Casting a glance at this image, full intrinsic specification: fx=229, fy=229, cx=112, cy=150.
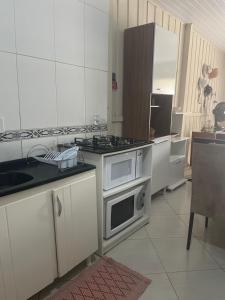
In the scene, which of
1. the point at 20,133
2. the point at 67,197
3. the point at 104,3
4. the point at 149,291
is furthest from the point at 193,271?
the point at 104,3

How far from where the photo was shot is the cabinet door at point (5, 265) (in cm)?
120

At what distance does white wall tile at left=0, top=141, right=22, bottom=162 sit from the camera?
1.68 metres

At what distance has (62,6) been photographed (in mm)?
1928

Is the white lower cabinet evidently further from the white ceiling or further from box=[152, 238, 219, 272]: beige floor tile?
the white ceiling

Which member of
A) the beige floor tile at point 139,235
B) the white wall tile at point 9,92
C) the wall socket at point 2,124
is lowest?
the beige floor tile at point 139,235

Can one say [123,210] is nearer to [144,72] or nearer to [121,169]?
[121,169]

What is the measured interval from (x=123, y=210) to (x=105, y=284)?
659 mm

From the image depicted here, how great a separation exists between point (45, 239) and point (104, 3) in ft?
7.36

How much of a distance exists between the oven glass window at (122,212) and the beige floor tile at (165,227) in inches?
11.9

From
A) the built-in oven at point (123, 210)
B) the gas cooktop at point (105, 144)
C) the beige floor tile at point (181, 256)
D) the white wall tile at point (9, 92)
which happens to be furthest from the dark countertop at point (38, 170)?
the beige floor tile at point (181, 256)

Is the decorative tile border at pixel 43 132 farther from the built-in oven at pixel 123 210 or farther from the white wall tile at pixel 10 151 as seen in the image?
the built-in oven at pixel 123 210

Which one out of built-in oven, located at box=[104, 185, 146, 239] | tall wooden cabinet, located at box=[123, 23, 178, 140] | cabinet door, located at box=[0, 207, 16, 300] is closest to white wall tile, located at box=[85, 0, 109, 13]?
tall wooden cabinet, located at box=[123, 23, 178, 140]

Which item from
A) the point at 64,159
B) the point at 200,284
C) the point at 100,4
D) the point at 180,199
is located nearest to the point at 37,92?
the point at 64,159

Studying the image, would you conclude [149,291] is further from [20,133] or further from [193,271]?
[20,133]
